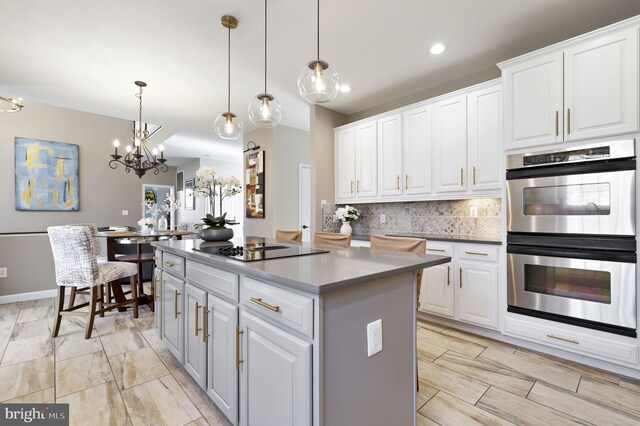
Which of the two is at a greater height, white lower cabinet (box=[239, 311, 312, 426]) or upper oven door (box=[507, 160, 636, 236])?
upper oven door (box=[507, 160, 636, 236])

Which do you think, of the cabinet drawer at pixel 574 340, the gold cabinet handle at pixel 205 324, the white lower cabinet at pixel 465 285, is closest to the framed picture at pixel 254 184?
the white lower cabinet at pixel 465 285

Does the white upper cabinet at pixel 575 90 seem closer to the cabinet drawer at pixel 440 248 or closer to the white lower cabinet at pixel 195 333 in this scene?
the cabinet drawer at pixel 440 248

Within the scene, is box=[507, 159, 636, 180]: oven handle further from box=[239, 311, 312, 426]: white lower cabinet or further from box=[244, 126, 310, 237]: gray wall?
box=[244, 126, 310, 237]: gray wall

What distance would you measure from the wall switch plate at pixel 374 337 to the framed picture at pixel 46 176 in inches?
217

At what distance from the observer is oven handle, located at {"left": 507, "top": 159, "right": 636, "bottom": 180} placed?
6.70 ft

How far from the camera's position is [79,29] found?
250 centimetres

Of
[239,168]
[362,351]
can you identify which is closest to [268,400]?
[362,351]

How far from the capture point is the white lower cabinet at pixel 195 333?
1.71 meters

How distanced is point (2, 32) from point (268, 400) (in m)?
3.68

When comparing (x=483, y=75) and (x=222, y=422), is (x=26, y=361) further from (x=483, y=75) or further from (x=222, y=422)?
(x=483, y=75)

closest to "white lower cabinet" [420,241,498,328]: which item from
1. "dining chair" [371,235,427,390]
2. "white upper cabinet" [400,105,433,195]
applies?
"white upper cabinet" [400,105,433,195]

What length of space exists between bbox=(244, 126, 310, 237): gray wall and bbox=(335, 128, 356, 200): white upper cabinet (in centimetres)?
129

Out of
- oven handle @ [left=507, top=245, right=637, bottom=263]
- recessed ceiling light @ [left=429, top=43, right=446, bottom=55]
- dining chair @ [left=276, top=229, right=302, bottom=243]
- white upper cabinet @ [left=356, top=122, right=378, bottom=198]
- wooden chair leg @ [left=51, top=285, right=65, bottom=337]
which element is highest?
recessed ceiling light @ [left=429, top=43, right=446, bottom=55]

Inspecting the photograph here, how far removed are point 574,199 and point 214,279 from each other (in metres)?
2.61
